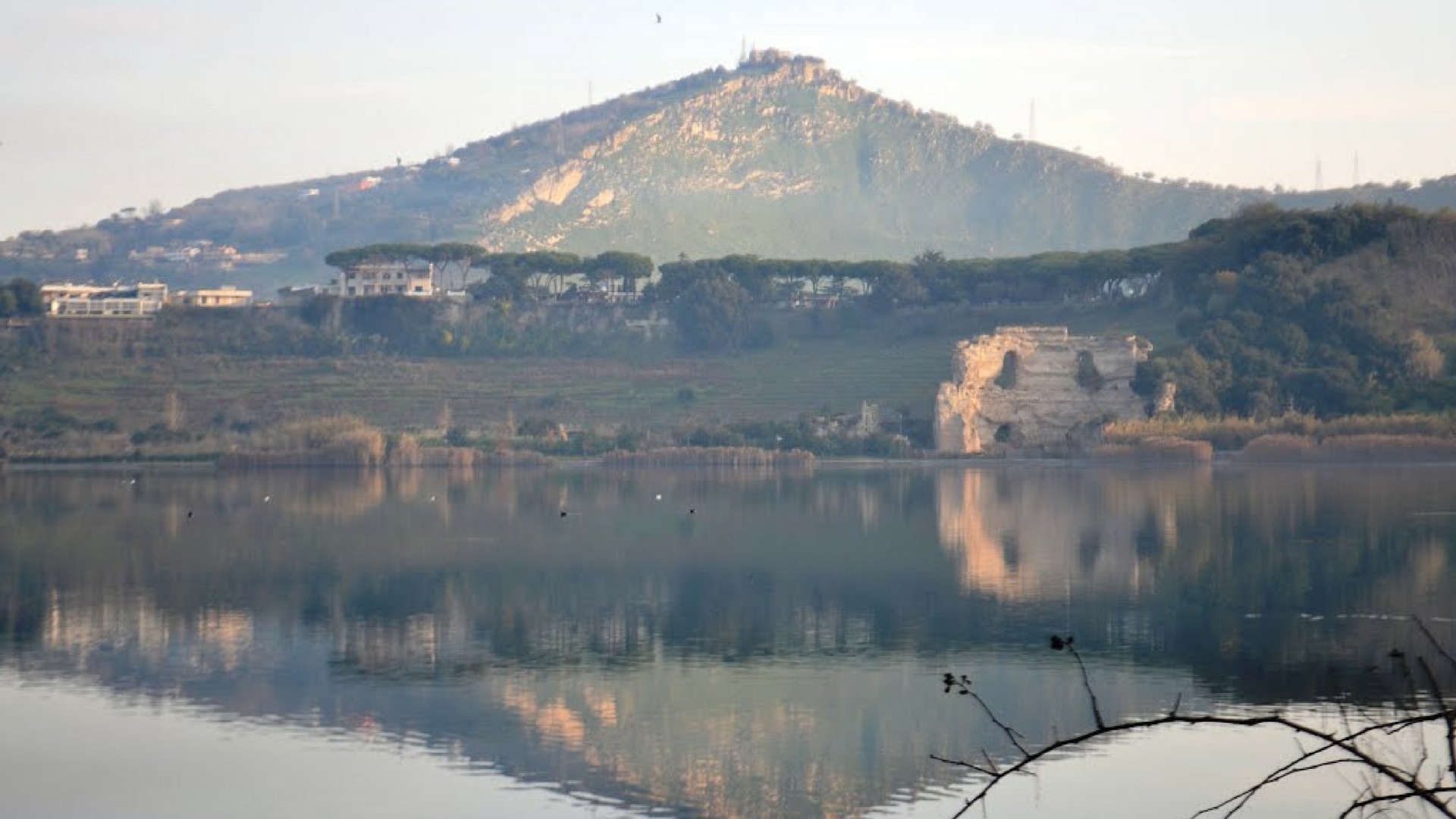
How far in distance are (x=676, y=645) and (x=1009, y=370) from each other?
5743cm

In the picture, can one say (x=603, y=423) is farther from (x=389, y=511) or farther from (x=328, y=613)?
(x=328, y=613)

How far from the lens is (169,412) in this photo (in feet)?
285

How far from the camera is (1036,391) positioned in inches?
3376

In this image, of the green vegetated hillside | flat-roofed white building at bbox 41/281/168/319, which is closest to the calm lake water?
the green vegetated hillside

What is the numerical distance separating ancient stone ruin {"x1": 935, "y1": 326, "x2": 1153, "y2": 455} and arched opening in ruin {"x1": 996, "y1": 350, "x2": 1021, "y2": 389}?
4cm

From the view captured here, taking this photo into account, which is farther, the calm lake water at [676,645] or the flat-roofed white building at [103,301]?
the flat-roofed white building at [103,301]

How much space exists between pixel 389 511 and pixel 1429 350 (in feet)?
151

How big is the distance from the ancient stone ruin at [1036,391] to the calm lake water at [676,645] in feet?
83.2

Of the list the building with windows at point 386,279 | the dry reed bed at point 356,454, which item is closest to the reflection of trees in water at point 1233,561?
the dry reed bed at point 356,454

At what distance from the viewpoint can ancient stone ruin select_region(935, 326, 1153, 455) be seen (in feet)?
272

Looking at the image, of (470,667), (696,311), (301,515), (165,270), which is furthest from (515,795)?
(165,270)

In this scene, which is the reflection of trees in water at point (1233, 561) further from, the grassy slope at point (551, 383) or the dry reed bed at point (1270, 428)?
the grassy slope at point (551, 383)

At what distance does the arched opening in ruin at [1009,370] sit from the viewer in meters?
85.9

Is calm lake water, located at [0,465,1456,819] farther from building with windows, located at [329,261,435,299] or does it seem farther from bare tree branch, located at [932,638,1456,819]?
building with windows, located at [329,261,435,299]
